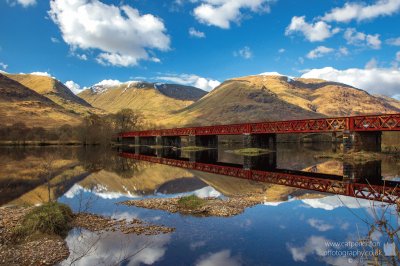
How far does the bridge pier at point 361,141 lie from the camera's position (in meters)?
49.8

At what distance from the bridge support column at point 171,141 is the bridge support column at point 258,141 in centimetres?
3800

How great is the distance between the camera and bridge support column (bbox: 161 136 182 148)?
107075 mm

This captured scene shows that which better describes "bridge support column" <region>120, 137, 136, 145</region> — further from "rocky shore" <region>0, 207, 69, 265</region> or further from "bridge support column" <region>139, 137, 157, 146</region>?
"rocky shore" <region>0, 207, 69, 265</region>

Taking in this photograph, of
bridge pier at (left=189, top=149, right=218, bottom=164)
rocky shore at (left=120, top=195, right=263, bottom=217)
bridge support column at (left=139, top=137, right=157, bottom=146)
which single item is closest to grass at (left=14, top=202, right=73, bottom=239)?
rocky shore at (left=120, top=195, right=263, bottom=217)

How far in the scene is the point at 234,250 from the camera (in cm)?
1338

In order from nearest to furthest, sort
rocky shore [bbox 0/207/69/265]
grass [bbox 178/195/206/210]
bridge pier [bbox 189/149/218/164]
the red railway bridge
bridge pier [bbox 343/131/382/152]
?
1. rocky shore [bbox 0/207/69/265]
2. grass [bbox 178/195/206/210]
3. the red railway bridge
4. bridge pier [bbox 343/131/382/152]
5. bridge pier [bbox 189/149/218/164]

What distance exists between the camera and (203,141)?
9194 centimetres

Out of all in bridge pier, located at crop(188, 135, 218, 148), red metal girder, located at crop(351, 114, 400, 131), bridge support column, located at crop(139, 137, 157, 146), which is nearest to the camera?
red metal girder, located at crop(351, 114, 400, 131)

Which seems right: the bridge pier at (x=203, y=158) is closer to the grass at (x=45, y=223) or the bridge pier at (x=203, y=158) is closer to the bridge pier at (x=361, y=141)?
the bridge pier at (x=361, y=141)

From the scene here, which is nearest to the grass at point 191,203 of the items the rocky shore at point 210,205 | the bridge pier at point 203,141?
the rocky shore at point 210,205

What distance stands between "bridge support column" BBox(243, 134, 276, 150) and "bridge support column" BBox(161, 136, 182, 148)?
38.0 metres

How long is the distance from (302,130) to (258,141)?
1428 centimetres

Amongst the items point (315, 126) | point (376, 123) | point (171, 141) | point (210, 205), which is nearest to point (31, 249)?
point (210, 205)

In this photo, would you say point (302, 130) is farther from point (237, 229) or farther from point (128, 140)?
point (128, 140)
